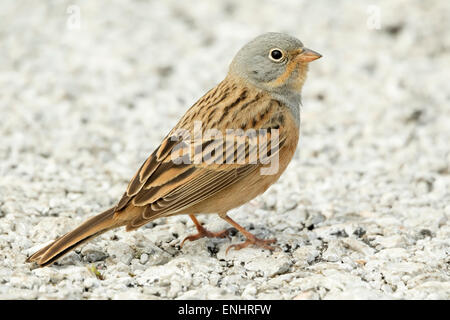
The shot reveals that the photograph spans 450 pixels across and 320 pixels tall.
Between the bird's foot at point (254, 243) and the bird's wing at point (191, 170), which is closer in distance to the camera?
the bird's wing at point (191, 170)

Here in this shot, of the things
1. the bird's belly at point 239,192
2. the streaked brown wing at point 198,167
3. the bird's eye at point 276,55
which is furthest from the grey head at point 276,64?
the bird's belly at point 239,192

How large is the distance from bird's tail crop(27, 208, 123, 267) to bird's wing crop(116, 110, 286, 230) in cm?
16

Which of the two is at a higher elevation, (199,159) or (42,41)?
(42,41)

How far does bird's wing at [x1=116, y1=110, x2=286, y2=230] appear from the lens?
19.3ft

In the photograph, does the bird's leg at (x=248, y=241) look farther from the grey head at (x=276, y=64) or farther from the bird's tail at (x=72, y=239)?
the grey head at (x=276, y=64)

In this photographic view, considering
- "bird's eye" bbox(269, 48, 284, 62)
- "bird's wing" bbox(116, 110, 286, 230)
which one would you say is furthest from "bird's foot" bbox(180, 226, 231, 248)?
"bird's eye" bbox(269, 48, 284, 62)

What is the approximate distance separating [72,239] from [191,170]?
3.84ft

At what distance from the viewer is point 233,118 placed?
6.29 metres

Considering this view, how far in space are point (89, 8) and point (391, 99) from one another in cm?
549

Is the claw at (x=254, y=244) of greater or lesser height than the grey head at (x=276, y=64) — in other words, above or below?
below

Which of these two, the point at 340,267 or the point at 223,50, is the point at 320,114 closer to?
the point at 223,50

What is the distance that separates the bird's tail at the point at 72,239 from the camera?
557 centimetres

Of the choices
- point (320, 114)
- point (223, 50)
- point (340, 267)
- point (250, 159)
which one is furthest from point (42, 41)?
point (340, 267)

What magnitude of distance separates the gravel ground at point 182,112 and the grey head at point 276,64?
1.34 metres
